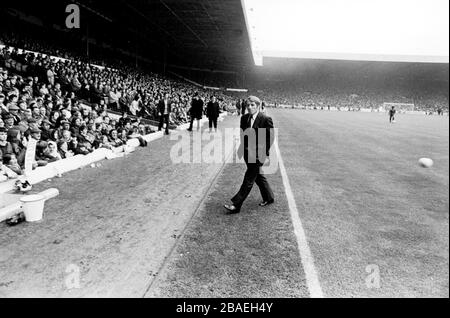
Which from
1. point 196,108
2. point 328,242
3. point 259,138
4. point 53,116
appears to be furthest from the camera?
point 196,108

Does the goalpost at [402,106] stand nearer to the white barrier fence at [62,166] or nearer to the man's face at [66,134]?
the white barrier fence at [62,166]

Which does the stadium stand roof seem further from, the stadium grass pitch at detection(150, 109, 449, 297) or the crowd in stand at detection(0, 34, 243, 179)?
the stadium grass pitch at detection(150, 109, 449, 297)

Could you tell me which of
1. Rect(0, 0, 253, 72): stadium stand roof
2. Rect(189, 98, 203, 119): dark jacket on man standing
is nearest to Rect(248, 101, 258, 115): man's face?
Rect(189, 98, 203, 119): dark jacket on man standing

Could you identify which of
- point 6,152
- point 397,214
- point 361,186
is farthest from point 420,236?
point 6,152

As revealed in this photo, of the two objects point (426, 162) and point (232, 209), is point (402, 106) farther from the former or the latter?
point (232, 209)

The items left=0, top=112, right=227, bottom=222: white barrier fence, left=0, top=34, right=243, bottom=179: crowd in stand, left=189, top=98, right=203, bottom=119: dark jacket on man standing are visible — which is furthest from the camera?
left=189, top=98, right=203, bottom=119: dark jacket on man standing

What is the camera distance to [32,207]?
505 centimetres

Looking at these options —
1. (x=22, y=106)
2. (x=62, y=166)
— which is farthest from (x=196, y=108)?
(x=62, y=166)

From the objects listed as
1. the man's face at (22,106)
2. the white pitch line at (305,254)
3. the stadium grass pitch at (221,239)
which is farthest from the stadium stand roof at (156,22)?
the white pitch line at (305,254)

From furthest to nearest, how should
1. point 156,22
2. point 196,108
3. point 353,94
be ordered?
point 353,94 → point 156,22 → point 196,108

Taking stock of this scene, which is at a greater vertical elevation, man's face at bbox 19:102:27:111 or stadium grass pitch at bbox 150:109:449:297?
man's face at bbox 19:102:27:111

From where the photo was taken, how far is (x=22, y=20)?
85.5 ft

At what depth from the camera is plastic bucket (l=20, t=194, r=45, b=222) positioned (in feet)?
16.4

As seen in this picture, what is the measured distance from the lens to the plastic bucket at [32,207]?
4996 mm
